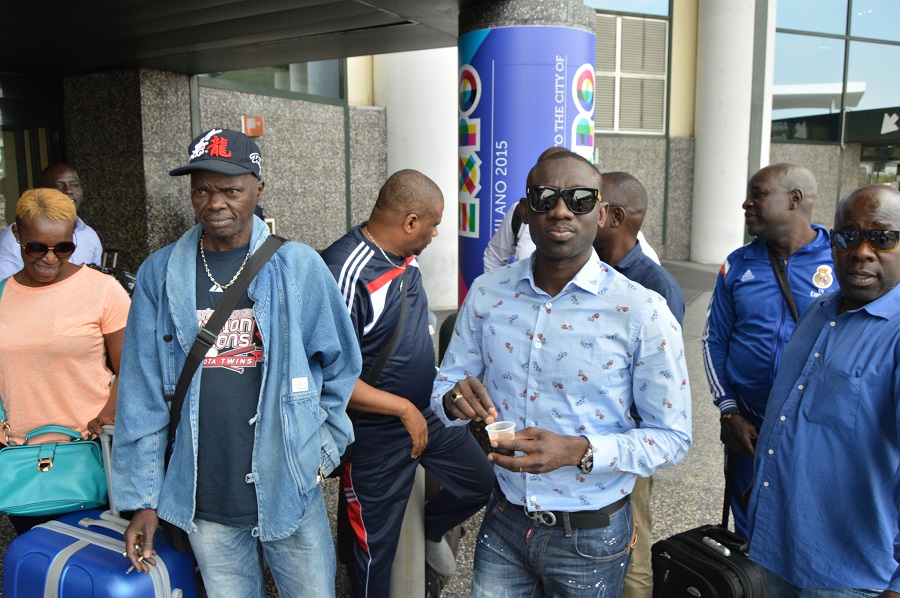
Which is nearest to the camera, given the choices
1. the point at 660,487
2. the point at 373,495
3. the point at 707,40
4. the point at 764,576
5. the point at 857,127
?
the point at 764,576

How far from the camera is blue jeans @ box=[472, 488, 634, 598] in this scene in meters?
2.03

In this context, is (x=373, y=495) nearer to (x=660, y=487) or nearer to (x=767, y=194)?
(x=767, y=194)

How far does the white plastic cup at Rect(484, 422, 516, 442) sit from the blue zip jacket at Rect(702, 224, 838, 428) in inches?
61.0

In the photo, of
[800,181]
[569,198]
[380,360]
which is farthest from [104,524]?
[800,181]

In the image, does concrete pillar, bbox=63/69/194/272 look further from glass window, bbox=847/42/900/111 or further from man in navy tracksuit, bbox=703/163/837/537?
glass window, bbox=847/42/900/111

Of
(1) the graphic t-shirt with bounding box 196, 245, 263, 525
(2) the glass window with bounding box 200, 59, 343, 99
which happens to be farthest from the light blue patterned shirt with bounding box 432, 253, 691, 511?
(2) the glass window with bounding box 200, 59, 343, 99

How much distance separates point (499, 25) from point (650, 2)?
10.6 meters

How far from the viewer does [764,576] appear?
2.27 m

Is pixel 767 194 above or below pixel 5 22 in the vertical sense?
below

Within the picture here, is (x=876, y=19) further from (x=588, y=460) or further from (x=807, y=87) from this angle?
(x=588, y=460)

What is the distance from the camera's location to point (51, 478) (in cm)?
262

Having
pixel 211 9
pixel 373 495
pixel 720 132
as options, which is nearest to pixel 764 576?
pixel 373 495

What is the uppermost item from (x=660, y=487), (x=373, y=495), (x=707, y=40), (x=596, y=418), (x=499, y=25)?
(x=707, y=40)

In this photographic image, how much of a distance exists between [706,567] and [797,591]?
33cm
